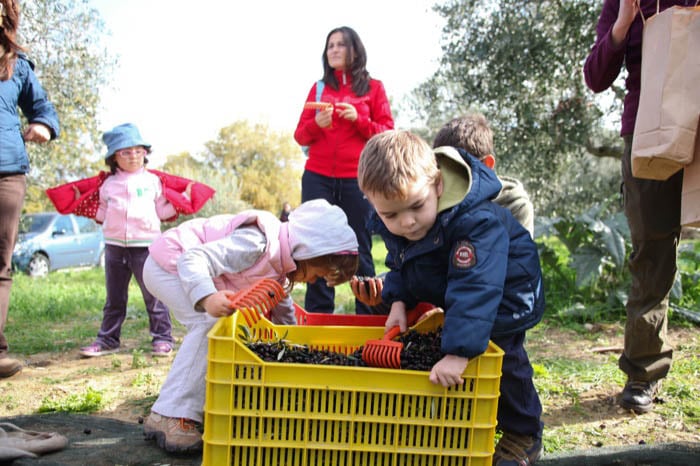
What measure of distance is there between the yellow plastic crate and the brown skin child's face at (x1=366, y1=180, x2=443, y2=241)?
1.70 ft

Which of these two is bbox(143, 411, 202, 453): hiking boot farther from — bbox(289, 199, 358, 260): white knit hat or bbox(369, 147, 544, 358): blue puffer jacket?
bbox(369, 147, 544, 358): blue puffer jacket

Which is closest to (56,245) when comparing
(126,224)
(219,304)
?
(126,224)

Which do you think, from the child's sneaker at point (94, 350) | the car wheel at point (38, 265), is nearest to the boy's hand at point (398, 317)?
the child's sneaker at point (94, 350)

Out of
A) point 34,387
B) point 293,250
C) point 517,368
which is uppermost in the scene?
point 293,250

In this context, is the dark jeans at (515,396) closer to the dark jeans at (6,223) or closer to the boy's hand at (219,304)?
the boy's hand at (219,304)

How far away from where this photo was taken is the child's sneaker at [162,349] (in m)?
4.04

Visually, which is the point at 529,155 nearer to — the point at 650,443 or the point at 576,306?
the point at 576,306

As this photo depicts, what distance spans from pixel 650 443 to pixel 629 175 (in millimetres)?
1167

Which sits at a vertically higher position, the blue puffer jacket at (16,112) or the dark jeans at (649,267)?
the blue puffer jacket at (16,112)

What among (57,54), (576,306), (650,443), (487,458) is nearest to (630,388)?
(650,443)

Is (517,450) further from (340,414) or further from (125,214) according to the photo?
(125,214)

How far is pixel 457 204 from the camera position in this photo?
2.05m

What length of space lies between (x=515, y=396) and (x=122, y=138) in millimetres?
3358

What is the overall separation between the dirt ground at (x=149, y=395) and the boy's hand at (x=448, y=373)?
2.66 feet
